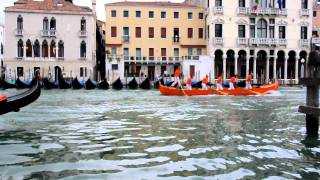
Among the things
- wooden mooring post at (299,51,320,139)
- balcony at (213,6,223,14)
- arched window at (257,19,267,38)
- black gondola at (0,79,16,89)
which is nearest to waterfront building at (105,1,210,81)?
balcony at (213,6,223,14)

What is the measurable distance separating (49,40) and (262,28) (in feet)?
53.0

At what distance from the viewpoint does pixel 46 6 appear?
32.0 meters

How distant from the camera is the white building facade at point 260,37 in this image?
33.1 m

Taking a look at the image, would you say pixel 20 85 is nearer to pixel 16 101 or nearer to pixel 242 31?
pixel 242 31

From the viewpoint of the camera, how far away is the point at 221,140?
621 cm

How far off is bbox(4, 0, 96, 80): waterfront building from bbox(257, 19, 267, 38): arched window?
41.6ft

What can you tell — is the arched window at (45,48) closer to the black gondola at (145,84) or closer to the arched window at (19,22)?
the arched window at (19,22)

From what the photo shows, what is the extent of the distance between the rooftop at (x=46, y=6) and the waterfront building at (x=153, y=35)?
263 centimetres

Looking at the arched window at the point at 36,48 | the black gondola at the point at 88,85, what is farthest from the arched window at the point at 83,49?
the black gondola at the point at 88,85

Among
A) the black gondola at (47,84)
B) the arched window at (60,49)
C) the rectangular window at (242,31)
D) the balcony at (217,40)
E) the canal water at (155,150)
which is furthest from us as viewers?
the rectangular window at (242,31)

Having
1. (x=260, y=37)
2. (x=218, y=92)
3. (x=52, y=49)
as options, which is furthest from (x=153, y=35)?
(x=218, y=92)

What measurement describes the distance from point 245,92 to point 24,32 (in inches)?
728

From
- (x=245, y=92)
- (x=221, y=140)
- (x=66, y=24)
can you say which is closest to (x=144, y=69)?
(x=66, y=24)

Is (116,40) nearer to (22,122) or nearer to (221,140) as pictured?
(22,122)
